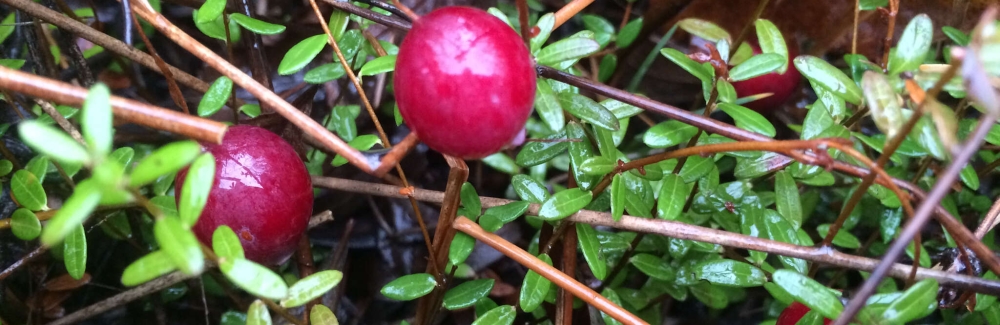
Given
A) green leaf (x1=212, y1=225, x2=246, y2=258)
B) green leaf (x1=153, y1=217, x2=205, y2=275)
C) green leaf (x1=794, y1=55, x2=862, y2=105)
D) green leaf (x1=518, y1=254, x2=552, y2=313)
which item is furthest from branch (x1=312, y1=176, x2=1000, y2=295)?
green leaf (x1=153, y1=217, x2=205, y2=275)

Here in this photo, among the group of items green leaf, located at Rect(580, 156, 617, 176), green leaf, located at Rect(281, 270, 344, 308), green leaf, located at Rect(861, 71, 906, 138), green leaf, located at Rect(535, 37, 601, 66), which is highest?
green leaf, located at Rect(861, 71, 906, 138)

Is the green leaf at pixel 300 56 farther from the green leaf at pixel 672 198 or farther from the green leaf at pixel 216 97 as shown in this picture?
the green leaf at pixel 672 198

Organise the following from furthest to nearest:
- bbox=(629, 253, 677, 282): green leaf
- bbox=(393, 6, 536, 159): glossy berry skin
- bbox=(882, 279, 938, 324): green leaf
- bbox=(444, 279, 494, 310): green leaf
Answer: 1. bbox=(629, 253, 677, 282): green leaf
2. bbox=(444, 279, 494, 310): green leaf
3. bbox=(882, 279, 938, 324): green leaf
4. bbox=(393, 6, 536, 159): glossy berry skin

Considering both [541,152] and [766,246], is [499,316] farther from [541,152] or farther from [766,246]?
[766,246]

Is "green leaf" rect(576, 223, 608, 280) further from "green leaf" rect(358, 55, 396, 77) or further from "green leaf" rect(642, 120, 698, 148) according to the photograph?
"green leaf" rect(358, 55, 396, 77)

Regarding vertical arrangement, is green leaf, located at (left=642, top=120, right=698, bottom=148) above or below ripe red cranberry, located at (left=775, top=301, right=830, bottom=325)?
above

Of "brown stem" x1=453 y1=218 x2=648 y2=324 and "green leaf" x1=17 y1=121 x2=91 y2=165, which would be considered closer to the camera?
"green leaf" x1=17 y1=121 x2=91 y2=165

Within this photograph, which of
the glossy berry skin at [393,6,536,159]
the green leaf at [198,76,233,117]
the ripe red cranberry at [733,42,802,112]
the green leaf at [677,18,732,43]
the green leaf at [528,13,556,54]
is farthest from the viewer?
the ripe red cranberry at [733,42,802,112]
